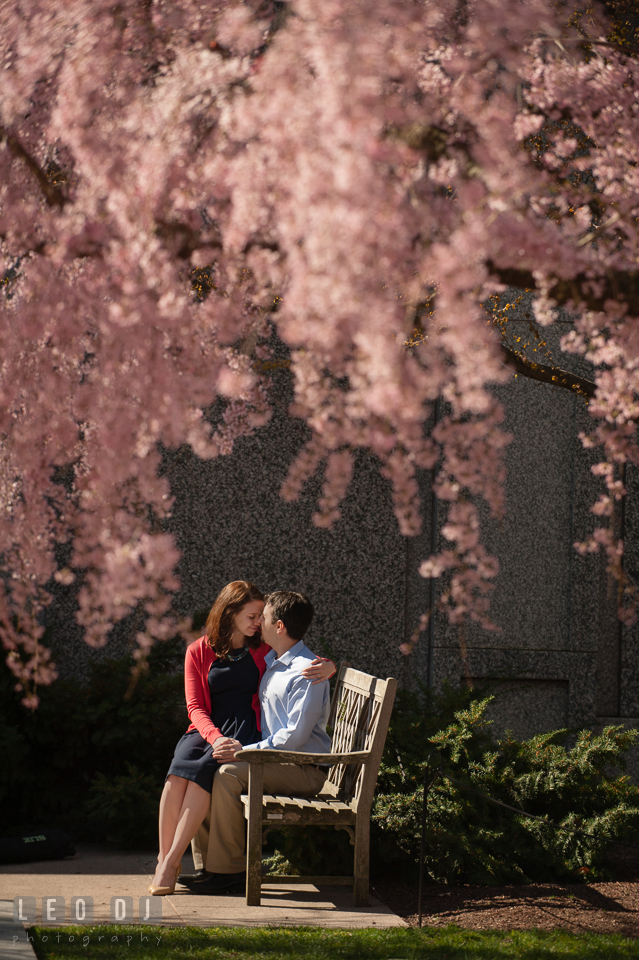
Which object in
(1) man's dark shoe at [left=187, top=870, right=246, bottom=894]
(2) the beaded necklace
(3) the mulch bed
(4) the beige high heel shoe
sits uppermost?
(2) the beaded necklace

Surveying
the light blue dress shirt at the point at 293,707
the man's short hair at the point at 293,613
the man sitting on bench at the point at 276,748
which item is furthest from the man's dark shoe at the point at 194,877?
the man's short hair at the point at 293,613

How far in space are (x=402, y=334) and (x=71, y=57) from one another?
118cm

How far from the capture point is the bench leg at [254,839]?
433cm

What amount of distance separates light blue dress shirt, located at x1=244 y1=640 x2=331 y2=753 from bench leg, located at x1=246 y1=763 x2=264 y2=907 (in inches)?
5.9

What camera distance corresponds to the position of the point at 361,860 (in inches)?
173

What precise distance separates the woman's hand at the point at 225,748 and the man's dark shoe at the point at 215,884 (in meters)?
0.58

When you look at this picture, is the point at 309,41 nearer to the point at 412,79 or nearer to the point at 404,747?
the point at 412,79

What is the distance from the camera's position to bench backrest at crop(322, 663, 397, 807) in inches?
176

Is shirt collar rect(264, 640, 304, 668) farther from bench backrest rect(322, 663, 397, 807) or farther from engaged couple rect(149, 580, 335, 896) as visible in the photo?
bench backrest rect(322, 663, 397, 807)

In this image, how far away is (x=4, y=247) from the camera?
268 cm

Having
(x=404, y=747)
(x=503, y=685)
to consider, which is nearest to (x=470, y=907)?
(x=404, y=747)

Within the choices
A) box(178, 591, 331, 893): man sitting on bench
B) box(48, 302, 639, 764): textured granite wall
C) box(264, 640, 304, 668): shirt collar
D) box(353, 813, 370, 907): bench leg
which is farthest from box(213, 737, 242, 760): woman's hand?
box(48, 302, 639, 764): textured granite wall

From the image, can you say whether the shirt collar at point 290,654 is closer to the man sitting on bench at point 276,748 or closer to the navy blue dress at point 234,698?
the man sitting on bench at point 276,748

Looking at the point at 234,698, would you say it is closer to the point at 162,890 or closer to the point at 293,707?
the point at 293,707
